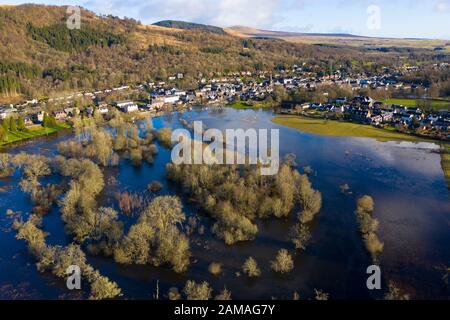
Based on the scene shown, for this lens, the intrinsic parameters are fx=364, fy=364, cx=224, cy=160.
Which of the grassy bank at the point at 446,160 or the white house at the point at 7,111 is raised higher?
the white house at the point at 7,111

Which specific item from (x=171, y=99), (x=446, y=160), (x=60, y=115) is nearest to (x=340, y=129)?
(x=446, y=160)

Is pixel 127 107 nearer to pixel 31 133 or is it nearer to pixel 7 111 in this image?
pixel 31 133

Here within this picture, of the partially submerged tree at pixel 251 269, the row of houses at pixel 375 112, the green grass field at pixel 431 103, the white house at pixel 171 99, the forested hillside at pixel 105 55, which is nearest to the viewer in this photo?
the partially submerged tree at pixel 251 269

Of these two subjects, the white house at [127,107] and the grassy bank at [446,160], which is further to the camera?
the white house at [127,107]

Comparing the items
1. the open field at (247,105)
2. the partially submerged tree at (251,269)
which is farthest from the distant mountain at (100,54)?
the partially submerged tree at (251,269)

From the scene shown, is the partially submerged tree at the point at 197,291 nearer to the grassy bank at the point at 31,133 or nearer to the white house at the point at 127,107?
the grassy bank at the point at 31,133

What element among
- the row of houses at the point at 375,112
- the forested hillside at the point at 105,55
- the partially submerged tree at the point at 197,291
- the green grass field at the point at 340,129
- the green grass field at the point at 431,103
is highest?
the forested hillside at the point at 105,55

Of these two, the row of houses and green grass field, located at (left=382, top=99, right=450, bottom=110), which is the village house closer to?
the row of houses
